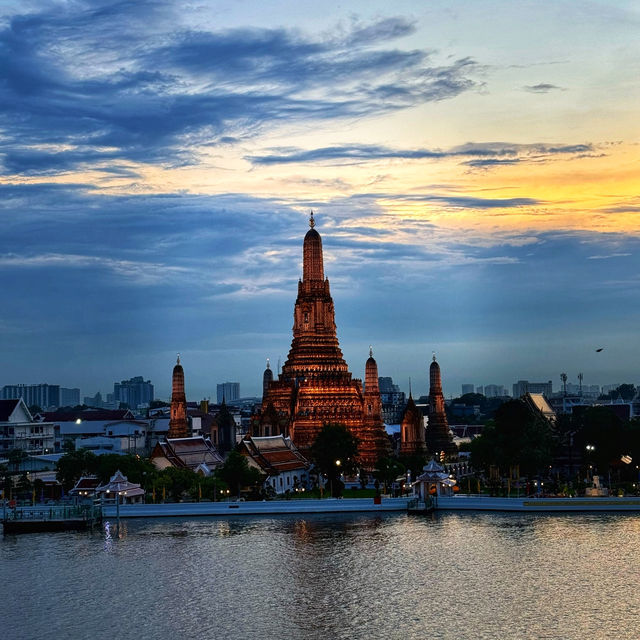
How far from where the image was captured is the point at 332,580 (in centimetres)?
5950

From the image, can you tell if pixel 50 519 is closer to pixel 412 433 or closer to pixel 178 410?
pixel 178 410

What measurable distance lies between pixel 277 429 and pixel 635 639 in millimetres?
85565

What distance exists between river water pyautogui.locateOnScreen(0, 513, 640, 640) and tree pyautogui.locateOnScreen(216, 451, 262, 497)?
15.2 metres

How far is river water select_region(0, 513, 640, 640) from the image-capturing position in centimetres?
4988

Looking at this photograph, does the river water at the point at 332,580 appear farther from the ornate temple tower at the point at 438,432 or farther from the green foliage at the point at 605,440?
A: the ornate temple tower at the point at 438,432

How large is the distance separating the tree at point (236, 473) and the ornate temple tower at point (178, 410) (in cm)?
3312

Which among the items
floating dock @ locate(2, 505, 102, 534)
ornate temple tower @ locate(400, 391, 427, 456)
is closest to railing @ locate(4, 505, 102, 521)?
floating dock @ locate(2, 505, 102, 534)

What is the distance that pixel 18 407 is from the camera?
474ft

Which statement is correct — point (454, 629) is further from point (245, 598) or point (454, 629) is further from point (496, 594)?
point (245, 598)

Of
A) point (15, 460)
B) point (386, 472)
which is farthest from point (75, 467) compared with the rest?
point (386, 472)

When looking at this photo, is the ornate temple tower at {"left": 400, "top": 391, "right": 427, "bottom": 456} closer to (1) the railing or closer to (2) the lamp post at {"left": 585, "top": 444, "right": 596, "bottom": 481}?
(2) the lamp post at {"left": 585, "top": 444, "right": 596, "bottom": 481}

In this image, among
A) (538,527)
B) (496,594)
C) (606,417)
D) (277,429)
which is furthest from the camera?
(277,429)

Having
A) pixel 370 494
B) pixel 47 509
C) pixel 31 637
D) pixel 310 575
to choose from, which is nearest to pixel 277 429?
pixel 370 494

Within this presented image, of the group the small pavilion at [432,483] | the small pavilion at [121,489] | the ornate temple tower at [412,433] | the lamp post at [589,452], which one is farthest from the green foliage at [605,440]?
the small pavilion at [121,489]
